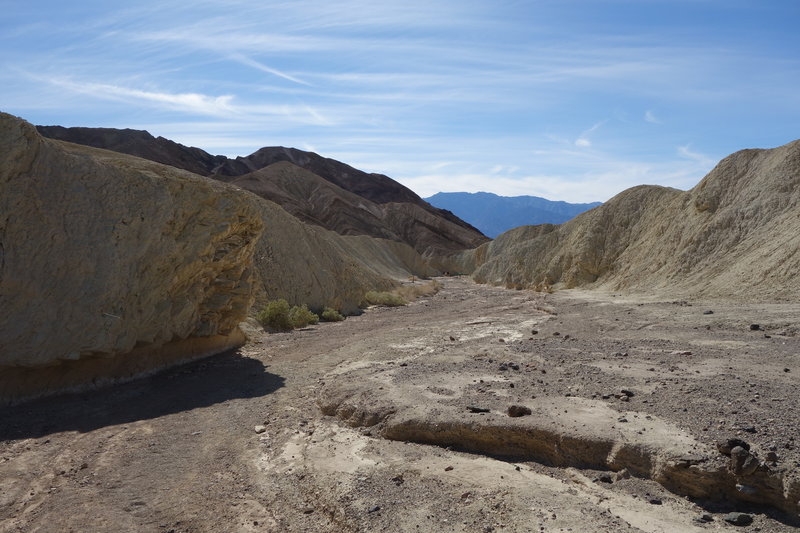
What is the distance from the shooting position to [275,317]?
18844 mm

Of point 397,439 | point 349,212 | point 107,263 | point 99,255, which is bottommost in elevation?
point 397,439

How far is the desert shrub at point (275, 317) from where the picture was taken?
1866 cm

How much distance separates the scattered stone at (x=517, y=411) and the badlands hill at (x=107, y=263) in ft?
23.3

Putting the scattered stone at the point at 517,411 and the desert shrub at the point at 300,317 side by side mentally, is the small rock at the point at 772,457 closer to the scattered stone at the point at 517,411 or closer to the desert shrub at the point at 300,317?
the scattered stone at the point at 517,411

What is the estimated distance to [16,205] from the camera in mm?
9398

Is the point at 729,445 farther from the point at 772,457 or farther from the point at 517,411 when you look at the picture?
the point at 517,411

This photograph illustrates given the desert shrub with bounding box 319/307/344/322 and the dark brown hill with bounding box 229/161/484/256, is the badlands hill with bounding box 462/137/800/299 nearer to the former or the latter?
the desert shrub with bounding box 319/307/344/322

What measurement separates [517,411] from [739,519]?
8.57 ft

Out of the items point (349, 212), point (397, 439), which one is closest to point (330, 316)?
point (397, 439)

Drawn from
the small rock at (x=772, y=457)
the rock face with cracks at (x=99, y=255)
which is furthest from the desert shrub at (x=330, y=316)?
the small rock at (x=772, y=457)

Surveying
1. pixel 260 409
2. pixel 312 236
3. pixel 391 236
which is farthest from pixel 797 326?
pixel 391 236

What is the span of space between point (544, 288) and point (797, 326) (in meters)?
26.3

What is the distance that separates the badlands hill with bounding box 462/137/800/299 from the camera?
20922mm

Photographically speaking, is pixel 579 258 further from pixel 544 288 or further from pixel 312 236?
pixel 312 236
